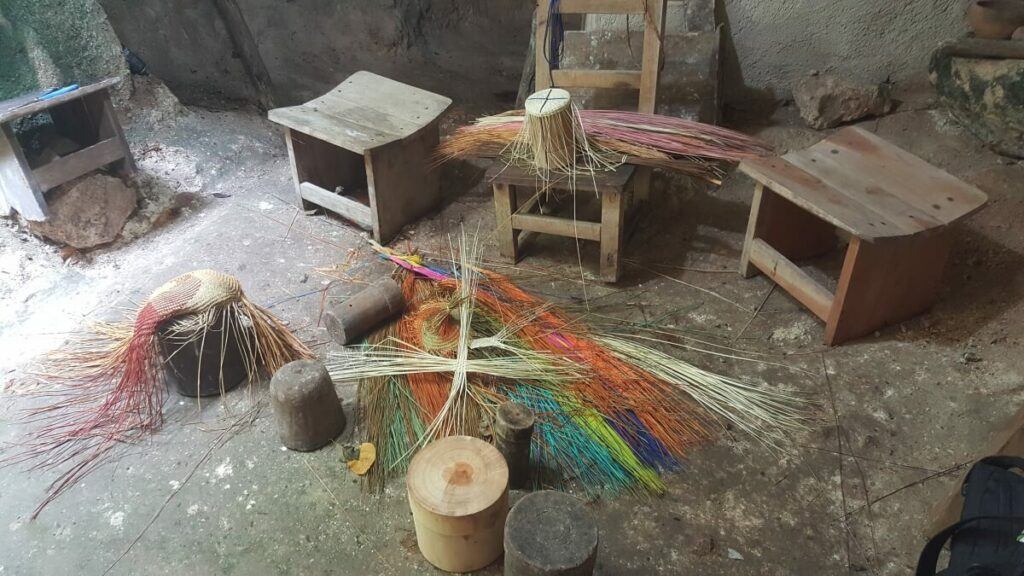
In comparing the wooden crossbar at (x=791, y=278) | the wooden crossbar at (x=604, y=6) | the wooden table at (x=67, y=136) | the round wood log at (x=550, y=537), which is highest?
the wooden crossbar at (x=604, y=6)

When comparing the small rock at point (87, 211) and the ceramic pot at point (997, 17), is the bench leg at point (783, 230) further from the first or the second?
the small rock at point (87, 211)

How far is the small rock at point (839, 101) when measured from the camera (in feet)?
11.4

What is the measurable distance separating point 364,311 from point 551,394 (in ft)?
2.71

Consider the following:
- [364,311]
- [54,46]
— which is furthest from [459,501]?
[54,46]

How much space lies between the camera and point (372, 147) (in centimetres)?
305

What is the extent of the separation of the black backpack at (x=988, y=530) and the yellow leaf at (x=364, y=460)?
1.55 meters

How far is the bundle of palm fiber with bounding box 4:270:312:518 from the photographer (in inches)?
91.6

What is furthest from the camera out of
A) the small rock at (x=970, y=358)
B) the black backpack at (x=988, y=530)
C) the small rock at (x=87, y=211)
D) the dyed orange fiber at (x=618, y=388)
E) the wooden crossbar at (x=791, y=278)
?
the small rock at (x=87, y=211)

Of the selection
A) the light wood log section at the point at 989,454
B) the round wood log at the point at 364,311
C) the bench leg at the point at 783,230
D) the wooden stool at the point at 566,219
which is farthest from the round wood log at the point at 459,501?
the bench leg at the point at 783,230

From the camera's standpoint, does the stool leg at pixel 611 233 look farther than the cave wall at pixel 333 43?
No

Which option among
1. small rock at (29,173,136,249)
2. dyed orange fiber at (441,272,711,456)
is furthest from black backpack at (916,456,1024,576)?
small rock at (29,173,136,249)

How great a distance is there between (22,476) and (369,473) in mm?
1170

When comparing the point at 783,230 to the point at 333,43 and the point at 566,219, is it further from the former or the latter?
the point at 333,43

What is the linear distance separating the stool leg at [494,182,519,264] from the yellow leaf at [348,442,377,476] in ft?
4.10
